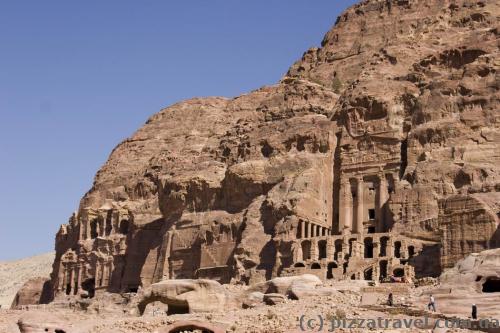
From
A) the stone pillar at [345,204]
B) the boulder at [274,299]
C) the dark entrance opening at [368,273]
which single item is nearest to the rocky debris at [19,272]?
the stone pillar at [345,204]

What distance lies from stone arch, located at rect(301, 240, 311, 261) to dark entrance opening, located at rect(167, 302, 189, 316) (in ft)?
84.5

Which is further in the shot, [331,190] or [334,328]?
[331,190]

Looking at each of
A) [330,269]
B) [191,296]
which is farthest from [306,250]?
[191,296]

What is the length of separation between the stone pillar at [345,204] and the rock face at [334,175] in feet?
0.36

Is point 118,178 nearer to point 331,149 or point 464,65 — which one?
point 331,149

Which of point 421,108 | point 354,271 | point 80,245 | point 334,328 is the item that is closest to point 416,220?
point 354,271

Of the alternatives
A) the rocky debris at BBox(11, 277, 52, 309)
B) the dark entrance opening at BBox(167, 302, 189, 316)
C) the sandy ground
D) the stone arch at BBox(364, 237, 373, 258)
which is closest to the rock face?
the stone arch at BBox(364, 237, 373, 258)

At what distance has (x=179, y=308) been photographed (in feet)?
203

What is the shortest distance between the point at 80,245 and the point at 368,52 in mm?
40172

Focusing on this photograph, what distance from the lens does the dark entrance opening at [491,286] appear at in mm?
58844

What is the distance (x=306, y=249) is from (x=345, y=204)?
10982 mm

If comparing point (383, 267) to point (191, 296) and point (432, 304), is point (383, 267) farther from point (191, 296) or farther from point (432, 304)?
point (432, 304)

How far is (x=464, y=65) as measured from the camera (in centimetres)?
9619

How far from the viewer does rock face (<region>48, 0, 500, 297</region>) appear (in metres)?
83.4
